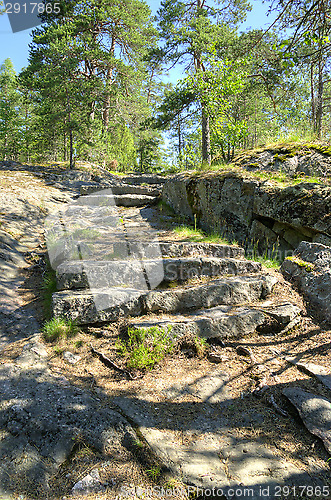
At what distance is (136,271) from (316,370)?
2683 mm

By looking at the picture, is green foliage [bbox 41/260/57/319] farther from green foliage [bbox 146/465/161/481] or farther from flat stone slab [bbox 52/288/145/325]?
green foliage [bbox 146/465/161/481]

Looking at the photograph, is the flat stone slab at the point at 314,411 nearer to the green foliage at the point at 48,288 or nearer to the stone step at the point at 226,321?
the stone step at the point at 226,321

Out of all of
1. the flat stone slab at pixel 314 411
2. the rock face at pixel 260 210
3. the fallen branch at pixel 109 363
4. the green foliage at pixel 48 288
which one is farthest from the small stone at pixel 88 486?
the rock face at pixel 260 210

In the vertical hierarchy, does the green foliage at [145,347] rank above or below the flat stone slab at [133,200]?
below

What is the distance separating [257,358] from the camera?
348 cm

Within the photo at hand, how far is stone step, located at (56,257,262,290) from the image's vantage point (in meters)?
4.03

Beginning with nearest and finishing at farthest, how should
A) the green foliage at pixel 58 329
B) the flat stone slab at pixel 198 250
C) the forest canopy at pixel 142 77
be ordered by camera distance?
the green foliage at pixel 58 329 < the flat stone slab at pixel 198 250 < the forest canopy at pixel 142 77

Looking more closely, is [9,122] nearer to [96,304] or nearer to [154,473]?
[96,304]

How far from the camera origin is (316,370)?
3.18m

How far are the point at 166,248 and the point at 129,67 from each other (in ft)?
54.1

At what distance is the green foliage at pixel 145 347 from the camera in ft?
10.2

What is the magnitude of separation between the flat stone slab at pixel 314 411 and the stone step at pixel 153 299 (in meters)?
1.65

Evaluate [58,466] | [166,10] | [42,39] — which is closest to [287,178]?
[58,466]

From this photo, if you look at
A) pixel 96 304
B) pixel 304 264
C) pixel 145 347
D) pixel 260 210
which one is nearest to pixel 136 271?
pixel 96 304
